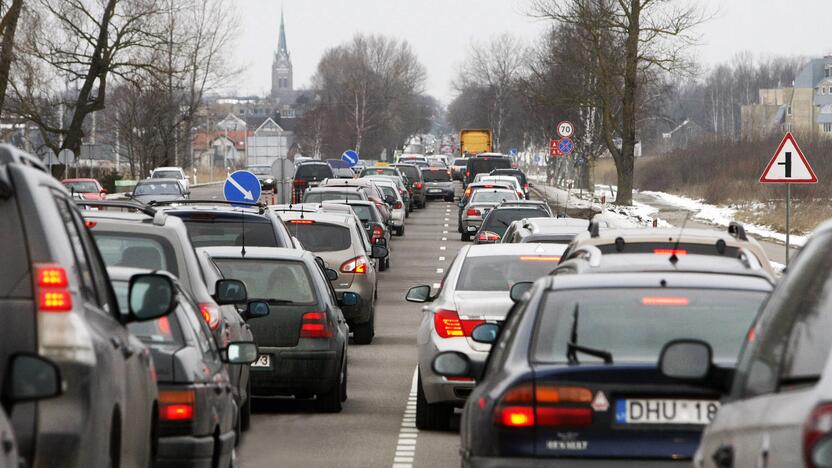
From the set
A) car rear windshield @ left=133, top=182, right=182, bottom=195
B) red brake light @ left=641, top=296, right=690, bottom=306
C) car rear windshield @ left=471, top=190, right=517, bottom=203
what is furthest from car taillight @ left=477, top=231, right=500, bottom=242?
car rear windshield @ left=133, top=182, right=182, bottom=195

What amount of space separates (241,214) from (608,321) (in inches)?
376

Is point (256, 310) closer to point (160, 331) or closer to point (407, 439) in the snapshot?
point (407, 439)

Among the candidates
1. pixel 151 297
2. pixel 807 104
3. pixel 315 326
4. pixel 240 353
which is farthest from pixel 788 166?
pixel 807 104

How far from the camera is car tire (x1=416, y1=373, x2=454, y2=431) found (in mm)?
12328

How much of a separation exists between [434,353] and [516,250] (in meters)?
1.81

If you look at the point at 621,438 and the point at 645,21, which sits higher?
the point at 645,21

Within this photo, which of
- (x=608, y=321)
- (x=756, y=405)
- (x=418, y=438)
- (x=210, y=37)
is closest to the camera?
(x=756, y=405)

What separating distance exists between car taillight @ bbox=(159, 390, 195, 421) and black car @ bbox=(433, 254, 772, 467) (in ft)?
4.51

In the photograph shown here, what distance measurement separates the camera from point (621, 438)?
657 centimetres

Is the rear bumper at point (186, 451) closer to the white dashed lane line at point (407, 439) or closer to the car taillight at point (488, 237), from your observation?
the white dashed lane line at point (407, 439)

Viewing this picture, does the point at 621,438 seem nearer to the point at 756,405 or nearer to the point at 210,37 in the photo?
the point at 756,405

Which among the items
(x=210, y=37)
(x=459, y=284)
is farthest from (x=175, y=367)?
(x=210, y=37)

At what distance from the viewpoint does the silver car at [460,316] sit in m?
→ 12.2

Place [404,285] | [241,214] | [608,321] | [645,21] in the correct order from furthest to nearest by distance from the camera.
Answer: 1. [645,21]
2. [404,285]
3. [241,214]
4. [608,321]
